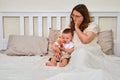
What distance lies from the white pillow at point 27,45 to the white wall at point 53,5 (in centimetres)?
39

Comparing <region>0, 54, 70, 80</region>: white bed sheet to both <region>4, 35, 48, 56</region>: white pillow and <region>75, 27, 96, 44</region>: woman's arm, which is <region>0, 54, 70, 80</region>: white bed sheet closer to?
<region>4, 35, 48, 56</region>: white pillow

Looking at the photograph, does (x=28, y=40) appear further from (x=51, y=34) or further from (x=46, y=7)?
(x=46, y=7)

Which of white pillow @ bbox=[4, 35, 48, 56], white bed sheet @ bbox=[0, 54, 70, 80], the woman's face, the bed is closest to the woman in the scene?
the woman's face

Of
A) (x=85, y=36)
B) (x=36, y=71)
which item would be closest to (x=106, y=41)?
(x=85, y=36)

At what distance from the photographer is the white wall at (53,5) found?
8.04 feet

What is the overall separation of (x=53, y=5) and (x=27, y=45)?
0.59 m

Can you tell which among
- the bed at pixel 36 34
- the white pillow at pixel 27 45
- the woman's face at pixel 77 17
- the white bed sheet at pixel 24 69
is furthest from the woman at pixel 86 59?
the white pillow at pixel 27 45

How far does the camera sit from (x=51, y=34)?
2.37 m

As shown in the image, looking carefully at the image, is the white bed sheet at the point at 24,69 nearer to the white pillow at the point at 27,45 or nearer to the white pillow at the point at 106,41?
the white pillow at the point at 27,45

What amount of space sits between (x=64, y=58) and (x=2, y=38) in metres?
1.09

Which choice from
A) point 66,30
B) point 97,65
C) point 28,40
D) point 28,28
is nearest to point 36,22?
point 28,28

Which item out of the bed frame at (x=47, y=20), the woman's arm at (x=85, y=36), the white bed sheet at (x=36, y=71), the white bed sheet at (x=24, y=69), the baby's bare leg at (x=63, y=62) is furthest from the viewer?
the bed frame at (x=47, y=20)

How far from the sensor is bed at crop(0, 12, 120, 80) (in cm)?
223

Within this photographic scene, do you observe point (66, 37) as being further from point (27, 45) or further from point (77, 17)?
point (27, 45)
